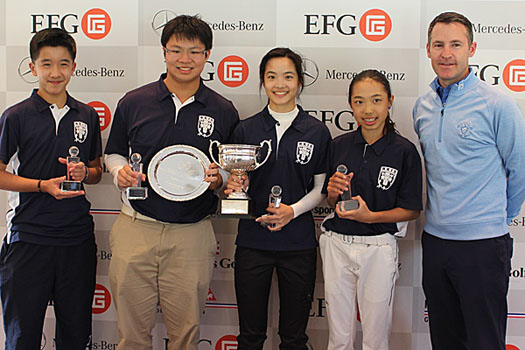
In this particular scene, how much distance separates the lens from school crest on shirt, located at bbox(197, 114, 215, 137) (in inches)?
93.6

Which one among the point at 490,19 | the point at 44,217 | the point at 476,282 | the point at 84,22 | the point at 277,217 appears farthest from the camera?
the point at 84,22

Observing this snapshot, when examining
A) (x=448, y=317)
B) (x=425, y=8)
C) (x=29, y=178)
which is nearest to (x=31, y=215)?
(x=29, y=178)

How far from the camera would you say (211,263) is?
96.6 inches

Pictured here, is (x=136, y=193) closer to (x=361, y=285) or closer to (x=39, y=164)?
(x=39, y=164)

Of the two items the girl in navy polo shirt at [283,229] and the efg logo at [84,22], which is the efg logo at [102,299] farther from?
the efg logo at [84,22]

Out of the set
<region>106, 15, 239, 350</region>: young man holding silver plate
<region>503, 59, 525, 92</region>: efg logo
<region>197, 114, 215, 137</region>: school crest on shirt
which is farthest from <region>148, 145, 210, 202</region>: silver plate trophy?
<region>503, 59, 525, 92</region>: efg logo

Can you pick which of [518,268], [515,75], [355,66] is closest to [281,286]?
[355,66]

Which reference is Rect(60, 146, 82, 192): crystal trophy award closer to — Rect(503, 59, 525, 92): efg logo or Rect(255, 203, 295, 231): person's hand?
Rect(255, 203, 295, 231): person's hand

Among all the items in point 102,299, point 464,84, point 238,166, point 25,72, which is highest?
point 25,72

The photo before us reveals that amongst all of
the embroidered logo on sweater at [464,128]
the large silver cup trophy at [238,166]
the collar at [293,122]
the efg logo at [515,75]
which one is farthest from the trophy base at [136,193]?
the efg logo at [515,75]

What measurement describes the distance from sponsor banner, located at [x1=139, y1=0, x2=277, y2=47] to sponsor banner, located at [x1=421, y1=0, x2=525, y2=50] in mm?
880

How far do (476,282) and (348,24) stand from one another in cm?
154

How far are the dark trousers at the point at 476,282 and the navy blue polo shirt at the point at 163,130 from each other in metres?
1.14

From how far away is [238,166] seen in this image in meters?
2.24
